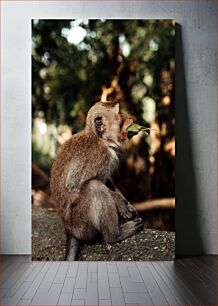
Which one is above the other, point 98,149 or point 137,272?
point 98,149

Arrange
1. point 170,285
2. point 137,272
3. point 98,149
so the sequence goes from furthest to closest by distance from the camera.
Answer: point 98,149 < point 137,272 < point 170,285

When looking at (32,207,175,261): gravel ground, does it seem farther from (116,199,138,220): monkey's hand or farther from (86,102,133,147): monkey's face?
(86,102,133,147): monkey's face

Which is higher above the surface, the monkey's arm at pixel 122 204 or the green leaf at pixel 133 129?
the green leaf at pixel 133 129

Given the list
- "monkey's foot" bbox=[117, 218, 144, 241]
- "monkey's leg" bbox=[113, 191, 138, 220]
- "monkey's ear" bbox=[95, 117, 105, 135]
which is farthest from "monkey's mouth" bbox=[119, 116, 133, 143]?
"monkey's foot" bbox=[117, 218, 144, 241]

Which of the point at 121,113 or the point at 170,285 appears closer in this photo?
the point at 170,285

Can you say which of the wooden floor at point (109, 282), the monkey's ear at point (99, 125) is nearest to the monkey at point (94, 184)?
the monkey's ear at point (99, 125)

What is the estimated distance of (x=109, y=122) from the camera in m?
5.07

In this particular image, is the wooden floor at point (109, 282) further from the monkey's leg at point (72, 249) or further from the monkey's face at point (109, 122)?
the monkey's face at point (109, 122)

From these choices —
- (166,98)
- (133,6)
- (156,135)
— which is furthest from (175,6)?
(156,135)

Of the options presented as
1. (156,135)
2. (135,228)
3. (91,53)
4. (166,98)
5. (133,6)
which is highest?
(133,6)

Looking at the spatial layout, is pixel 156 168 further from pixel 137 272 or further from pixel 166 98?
pixel 137 272

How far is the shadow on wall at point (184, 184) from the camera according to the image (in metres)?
5.30

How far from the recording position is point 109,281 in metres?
4.32

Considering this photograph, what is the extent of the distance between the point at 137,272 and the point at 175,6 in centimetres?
254
